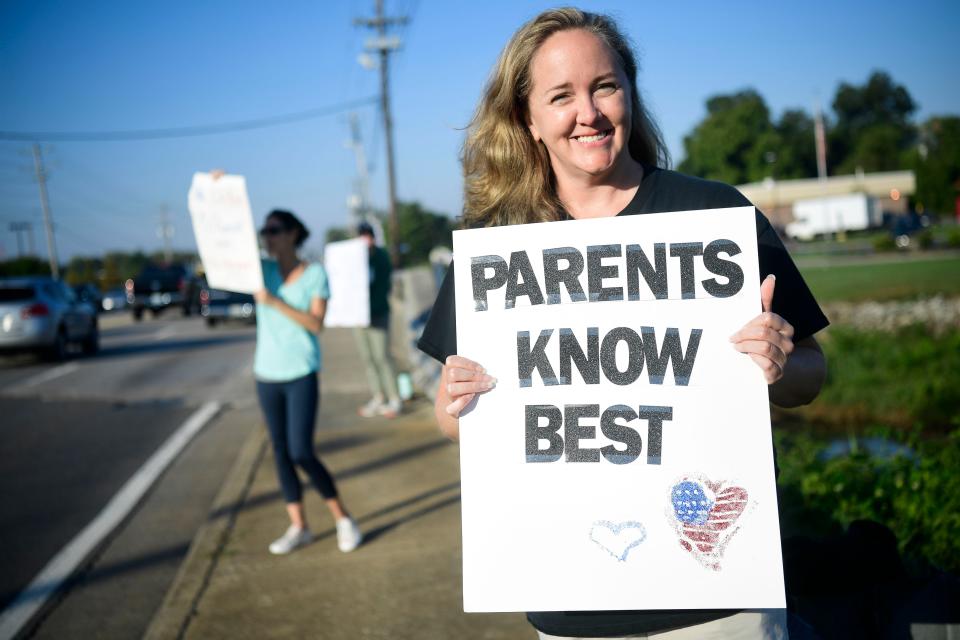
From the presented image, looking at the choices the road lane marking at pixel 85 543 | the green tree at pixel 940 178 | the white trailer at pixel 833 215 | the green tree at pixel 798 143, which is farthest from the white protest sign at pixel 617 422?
the green tree at pixel 940 178

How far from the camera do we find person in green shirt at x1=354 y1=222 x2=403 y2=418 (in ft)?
29.7

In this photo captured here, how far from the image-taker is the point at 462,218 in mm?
2342

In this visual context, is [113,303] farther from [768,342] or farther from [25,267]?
[768,342]

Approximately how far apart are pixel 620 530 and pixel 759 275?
634 millimetres

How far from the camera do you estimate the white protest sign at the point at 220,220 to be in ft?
14.7

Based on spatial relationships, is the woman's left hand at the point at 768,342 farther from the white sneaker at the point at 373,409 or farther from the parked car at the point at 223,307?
the parked car at the point at 223,307

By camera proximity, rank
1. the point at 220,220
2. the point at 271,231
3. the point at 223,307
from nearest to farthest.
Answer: the point at 220,220 → the point at 271,231 → the point at 223,307

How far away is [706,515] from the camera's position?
5.82 ft

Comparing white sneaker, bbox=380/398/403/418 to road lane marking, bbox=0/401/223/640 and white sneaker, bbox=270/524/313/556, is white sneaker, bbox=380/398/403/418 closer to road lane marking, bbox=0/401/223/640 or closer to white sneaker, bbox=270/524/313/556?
road lane marking, bbox=0/401/223/640

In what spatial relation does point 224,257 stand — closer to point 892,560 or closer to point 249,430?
point 892,560

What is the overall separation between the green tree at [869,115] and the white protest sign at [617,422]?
94.9 meters

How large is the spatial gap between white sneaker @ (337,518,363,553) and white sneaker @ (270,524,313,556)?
0.79 ft

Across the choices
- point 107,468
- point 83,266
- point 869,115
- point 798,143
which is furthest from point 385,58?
point 869,115

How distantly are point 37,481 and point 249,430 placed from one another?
7.98 feet
